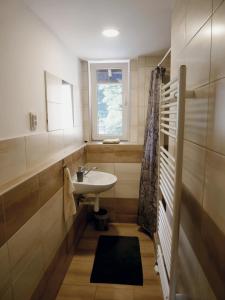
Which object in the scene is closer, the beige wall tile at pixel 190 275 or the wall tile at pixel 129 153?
the beige wall tile at pixel 190 275

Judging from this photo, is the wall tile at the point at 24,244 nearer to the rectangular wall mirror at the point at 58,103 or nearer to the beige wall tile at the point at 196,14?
the rectangular wall mirror at the point at 58,103

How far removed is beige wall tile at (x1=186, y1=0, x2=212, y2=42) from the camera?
3.01 ft

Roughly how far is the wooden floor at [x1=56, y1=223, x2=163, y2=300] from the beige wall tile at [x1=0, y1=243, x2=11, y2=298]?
88 cm

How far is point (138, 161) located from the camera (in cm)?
289

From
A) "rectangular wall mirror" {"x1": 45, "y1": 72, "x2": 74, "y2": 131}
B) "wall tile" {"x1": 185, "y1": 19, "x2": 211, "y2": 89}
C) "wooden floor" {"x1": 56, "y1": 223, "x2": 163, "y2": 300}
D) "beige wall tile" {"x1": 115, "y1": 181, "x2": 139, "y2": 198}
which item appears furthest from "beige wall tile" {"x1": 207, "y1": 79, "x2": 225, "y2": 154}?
"beige wall tile" {"x1": 115, "y1": 181, "x2": 139, "y2": 198}

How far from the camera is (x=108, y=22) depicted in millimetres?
1773

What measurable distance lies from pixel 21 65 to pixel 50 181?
822 mm

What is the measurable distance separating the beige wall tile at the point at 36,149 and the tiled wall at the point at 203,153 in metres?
1.02

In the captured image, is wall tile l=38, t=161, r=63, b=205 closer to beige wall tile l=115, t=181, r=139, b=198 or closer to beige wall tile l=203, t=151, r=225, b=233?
beige wall tile l=203, t=151, r=225, b=233

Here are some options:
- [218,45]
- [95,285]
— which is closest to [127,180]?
[95,285]

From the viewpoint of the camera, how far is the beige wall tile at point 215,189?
783 millimetres

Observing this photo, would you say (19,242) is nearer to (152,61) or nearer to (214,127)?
(214,127)

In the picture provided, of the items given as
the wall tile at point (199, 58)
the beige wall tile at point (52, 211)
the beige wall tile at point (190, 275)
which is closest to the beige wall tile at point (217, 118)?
the wall tile at point (199, 58)

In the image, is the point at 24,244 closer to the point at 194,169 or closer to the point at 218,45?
the point at 194,169
